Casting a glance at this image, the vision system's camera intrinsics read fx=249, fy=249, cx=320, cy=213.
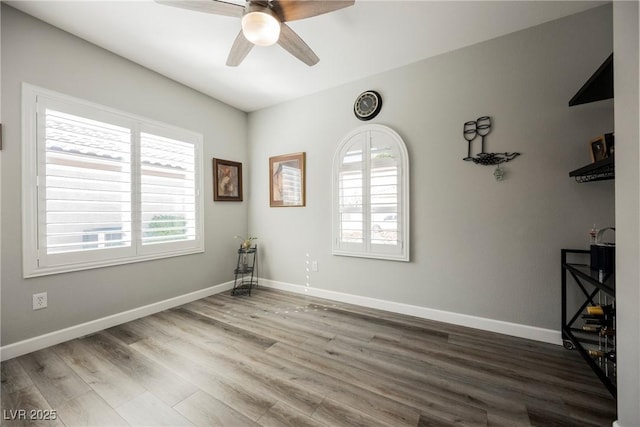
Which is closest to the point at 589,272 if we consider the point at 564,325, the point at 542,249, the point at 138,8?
the point at 542,249

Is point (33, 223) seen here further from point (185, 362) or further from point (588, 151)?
point (588, 151)

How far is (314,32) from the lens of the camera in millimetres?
2215

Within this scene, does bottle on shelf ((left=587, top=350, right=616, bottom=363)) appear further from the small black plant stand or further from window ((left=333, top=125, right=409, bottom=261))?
the small black plant stand

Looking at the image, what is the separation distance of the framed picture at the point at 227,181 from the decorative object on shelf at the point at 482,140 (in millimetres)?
3037

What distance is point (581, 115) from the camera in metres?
A: 2.02

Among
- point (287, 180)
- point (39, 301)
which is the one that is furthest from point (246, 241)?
point (39, 301)

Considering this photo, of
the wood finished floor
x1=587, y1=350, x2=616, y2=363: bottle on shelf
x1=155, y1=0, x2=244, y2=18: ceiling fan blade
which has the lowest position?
the wood finished floor

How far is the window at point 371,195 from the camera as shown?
276cm

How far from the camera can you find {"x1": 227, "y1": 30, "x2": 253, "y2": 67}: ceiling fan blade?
6.20 feet

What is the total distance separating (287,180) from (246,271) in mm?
1474

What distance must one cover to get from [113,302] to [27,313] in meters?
0.58

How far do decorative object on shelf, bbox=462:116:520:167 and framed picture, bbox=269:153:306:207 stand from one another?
194 centimetres

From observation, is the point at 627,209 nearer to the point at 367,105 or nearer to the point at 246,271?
the point at 367,105

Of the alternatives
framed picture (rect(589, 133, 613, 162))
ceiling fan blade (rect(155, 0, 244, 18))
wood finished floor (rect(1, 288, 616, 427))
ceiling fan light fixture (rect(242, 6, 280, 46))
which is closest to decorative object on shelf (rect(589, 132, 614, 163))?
framed picture (rect(589, 133, 613, 162))
